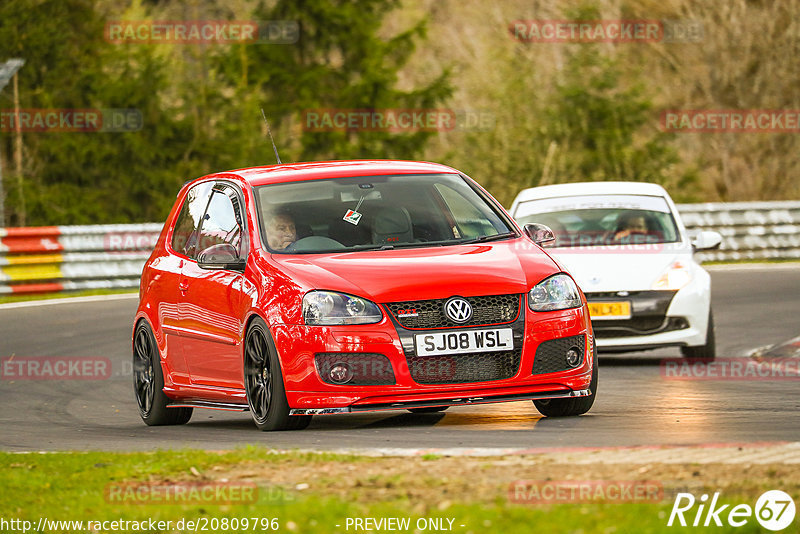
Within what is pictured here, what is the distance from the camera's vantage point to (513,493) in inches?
243

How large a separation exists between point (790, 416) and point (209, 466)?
3.81 meters

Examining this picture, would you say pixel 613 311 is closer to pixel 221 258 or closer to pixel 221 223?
pixel 221 223

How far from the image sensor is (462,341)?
28.6 ft

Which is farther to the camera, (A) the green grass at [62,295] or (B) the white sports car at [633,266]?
(A) the green grass at [62,295]

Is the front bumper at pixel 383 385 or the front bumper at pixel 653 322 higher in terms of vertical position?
the front bumper at pixel 383 385

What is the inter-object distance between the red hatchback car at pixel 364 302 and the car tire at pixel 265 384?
0.01m

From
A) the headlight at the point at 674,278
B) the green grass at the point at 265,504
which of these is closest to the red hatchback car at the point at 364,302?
the green grass at the point at 265,504

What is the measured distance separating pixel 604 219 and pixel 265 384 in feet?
21.9

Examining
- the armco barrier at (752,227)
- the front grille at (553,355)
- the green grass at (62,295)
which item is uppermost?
the front grille at (553,355)

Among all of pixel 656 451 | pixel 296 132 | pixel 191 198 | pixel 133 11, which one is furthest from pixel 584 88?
pixel 656 451

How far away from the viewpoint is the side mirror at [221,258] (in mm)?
9477

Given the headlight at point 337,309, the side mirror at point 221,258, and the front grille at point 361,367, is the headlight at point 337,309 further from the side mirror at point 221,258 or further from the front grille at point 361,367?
the side mirror at point 221,258

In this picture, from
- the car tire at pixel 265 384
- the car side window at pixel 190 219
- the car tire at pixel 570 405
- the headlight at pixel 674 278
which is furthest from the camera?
the headlight at pixel 674 278

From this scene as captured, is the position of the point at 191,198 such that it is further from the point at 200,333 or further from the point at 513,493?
the point at 513,493
